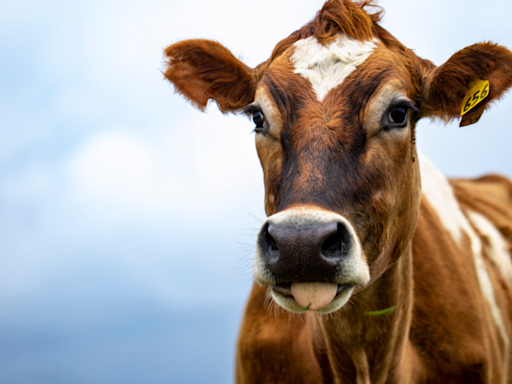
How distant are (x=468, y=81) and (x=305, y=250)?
2.12m

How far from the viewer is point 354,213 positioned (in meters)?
3.01

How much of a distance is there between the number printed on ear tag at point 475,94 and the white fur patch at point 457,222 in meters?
1.96

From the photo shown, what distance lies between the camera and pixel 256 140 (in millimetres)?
3686

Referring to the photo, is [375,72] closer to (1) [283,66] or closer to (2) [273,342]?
(1) [283,66]

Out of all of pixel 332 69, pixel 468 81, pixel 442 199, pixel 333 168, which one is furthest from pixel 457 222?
pixel 333 168

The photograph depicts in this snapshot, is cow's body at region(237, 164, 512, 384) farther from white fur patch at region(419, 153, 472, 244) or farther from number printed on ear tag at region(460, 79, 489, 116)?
number printed on ear tag at region(460, 79, 489, 116)

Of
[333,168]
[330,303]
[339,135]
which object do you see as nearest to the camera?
[330,303]

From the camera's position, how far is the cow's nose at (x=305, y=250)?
2.54 metres

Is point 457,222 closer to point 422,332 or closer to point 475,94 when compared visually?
point 422,332

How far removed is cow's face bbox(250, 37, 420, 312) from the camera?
2.63 m

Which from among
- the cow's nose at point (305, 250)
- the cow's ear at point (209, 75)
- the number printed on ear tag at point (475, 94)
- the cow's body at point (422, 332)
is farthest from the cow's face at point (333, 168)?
the cow's body at point (422, 332)

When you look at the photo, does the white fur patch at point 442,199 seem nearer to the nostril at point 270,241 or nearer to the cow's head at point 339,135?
the cow's head at point 339,135

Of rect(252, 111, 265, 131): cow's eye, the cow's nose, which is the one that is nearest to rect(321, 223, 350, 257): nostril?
the cow's nose

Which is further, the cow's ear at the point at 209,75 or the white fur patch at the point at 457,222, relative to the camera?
the white fur patch at the point at 457,222
